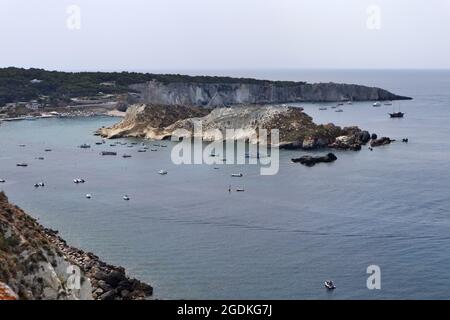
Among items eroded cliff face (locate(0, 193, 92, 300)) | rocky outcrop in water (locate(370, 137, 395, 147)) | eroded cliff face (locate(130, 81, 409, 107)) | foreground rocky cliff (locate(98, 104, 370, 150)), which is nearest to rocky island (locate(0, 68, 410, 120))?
eroded cliff face (locate(130, 81, 409, 107))

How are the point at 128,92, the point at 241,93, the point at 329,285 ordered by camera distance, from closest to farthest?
the point at 329,285, the point at 128,92, the point at 241,93

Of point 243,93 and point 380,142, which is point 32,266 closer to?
point 380,142

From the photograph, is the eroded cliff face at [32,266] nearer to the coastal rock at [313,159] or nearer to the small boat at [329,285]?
the small boat at [329,285]

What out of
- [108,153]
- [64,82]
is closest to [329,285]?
[108,153]

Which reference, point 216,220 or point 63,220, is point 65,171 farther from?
point 216,220
